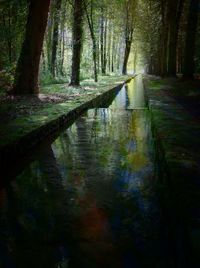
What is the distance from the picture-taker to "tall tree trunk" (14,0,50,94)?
1692 cm

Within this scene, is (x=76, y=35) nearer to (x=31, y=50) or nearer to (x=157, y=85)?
(x=157, y=85)

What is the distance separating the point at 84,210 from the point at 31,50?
41.2 ft

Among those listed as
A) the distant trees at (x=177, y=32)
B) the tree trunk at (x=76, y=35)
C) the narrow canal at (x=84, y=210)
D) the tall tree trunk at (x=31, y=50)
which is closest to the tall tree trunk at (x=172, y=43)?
the distant trees at (x=177, y=32)

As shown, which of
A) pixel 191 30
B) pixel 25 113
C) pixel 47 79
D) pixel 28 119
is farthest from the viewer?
pixel 47 79

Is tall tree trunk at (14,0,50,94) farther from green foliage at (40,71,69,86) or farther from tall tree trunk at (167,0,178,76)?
tall tree trunk at (167,0,178,76)

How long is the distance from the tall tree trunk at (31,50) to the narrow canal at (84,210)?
7823 millimetres

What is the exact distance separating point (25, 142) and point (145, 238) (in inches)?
172

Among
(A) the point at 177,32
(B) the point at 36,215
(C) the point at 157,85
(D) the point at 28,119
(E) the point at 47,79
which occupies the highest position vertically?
(A) the point at 177,32

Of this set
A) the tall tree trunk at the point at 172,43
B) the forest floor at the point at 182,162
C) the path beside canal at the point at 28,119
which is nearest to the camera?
the forest floor at the point at 182,162

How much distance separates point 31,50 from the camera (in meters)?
17.1

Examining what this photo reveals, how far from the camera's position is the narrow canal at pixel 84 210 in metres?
4.30

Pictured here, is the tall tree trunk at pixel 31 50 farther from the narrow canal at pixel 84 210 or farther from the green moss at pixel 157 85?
the narrow canal at pixel 84 210

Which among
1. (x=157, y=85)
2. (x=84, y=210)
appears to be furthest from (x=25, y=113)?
(x=157, y=85)

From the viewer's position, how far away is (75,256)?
14.1 feet
